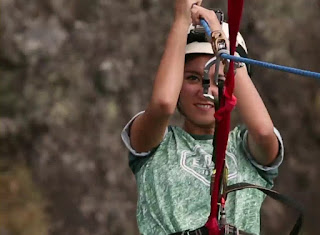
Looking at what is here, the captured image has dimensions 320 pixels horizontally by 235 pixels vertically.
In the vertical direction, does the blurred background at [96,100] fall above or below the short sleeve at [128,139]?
below

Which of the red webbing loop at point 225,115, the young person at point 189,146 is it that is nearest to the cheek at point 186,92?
the young person at point 189,146

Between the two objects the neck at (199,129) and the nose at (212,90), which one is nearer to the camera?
the nose at (212,90)

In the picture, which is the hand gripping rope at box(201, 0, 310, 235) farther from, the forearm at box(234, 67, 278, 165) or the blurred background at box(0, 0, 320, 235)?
the blurred background at box(0, 0, 320, 235)

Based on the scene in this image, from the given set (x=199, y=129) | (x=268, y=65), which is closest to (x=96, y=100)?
(x=199, y=129)

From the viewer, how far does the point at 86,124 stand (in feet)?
11.7

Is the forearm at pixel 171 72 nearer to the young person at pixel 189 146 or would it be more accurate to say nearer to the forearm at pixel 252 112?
the young person at pixel 189 146

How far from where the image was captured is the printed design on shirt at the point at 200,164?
1.43 metres

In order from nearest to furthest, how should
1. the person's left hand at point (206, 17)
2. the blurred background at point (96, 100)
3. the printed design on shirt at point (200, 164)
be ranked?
the person's left hand at point (206, 17), the printed design on shirt at point (200, 164), the blurred background at point (96, 100)

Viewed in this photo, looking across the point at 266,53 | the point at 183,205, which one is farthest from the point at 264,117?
the point at 266,53

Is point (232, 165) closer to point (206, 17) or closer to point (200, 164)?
point (200, 164)

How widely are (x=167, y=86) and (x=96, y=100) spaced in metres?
2.27

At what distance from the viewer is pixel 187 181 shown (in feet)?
4.66

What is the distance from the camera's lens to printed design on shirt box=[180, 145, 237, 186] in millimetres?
1428

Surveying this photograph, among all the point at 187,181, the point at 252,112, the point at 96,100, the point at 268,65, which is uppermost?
the point at 268,65
